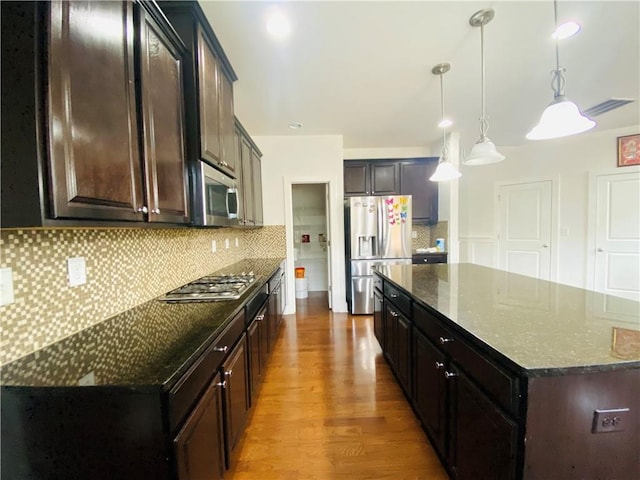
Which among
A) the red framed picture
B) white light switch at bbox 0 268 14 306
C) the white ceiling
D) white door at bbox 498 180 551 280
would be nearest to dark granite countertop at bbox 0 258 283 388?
white light switch at bbox 0 268 14 306

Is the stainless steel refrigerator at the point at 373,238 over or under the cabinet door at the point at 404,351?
over

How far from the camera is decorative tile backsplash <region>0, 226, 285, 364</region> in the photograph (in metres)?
0.90

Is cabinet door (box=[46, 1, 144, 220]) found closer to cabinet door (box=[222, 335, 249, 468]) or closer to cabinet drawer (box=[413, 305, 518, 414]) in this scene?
cabinet door (box=[222, 335, 249, 468])

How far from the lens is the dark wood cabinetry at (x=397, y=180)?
4.44 meters

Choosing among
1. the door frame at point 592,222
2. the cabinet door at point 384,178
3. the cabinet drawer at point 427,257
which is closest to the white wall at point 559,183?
the door frame at point 592,222

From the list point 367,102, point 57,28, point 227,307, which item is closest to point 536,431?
point 227,307

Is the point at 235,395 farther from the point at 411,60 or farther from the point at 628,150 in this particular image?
the point at 628,150

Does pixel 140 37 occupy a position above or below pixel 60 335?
above

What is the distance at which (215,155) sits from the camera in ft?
5.89

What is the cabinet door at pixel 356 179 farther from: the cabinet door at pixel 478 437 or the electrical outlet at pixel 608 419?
the electrical outlet at pixel 608 419

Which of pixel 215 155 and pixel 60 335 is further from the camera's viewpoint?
pixel 215 155

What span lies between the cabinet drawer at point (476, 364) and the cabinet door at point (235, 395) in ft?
3.56

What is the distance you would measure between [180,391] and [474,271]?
7.77 ft

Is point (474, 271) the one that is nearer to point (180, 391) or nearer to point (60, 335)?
point (180, 391)
